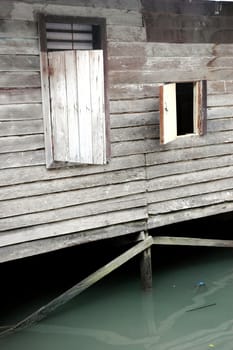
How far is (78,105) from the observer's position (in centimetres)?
541

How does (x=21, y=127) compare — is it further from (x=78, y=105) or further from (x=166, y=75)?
(x=166, y=75)

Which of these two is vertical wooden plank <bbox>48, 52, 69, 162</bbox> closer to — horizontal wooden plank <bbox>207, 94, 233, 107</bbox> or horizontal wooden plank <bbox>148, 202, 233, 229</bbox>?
horizontal wooden plank <bbox>148, 202, 233, 229</bbox>

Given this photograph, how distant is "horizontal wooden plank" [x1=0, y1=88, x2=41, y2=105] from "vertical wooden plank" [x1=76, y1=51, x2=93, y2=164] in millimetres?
501

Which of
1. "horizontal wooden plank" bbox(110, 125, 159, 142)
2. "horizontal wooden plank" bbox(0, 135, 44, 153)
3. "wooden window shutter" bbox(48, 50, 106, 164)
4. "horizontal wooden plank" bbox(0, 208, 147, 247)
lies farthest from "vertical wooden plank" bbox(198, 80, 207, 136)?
"horizontal wooden plank" bbox(0, 135, 44, 153)

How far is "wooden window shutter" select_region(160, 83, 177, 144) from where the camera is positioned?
240 inches

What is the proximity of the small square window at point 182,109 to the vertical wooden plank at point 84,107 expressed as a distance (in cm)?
111

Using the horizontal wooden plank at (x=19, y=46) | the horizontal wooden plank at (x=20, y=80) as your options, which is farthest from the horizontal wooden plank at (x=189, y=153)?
the horizontal wooden plank at (x=19, y=46)

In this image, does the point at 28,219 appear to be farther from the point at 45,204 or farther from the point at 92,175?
the point at 92,175

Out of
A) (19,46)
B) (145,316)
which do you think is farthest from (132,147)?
(145,316)

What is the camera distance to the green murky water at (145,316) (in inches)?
236

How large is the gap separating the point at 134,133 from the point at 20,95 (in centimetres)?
159

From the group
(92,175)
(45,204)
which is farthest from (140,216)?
(45,204)

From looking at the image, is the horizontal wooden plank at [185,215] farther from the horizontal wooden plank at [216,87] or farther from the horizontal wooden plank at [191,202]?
the horizontal wooden plank at [216,87]

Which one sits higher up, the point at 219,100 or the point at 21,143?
the point at 219,100
